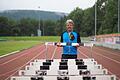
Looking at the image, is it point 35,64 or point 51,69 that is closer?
point 51,69

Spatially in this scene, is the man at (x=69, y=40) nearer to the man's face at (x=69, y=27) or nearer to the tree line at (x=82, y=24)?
the man's face at (x=69, y=27)

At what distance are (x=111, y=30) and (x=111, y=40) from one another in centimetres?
5175

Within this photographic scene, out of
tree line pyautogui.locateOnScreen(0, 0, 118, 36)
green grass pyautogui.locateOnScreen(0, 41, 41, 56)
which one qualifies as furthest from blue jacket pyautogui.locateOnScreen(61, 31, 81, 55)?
tree line pyautogui.locateOnScreen(0, 0, 118, 36)

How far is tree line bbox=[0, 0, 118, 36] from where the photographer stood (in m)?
98.3

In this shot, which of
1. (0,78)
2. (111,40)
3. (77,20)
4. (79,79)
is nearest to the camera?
(79,79)

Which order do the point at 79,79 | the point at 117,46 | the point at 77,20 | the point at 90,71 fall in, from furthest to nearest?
the point at 77,20 → the point at 117,46 → the point at 90,71 → the point at 79,79

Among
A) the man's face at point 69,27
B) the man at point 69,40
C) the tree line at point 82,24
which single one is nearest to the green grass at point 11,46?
the man at point 69,40

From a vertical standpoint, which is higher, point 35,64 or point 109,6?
point 109,6

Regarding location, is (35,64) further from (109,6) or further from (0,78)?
(109,6)

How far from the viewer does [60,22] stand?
179 m

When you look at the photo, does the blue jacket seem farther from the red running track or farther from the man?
the red running track

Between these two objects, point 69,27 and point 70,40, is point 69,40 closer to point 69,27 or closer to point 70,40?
point 70,40

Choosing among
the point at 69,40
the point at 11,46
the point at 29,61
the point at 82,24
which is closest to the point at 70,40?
the point at 69,40

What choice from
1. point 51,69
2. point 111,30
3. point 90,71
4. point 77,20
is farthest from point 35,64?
point 77,20
